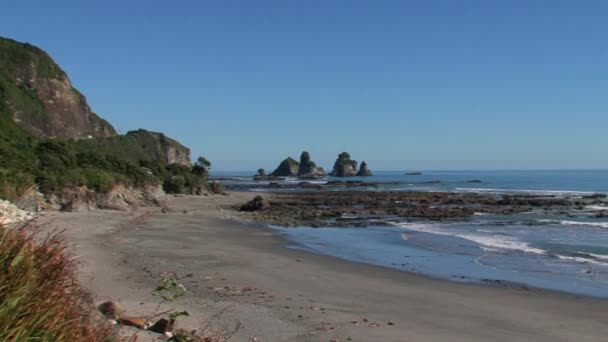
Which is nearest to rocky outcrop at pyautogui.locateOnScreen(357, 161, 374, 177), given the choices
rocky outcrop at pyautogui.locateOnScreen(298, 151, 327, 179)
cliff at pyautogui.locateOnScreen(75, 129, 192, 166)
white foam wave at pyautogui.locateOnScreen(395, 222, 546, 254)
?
rocky outcrop at pyautogui.locateOnScreen(298, 151, 327, 179)

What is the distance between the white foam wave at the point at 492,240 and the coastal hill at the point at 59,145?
1620 centimetres

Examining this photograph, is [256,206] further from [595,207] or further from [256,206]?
[595,207]

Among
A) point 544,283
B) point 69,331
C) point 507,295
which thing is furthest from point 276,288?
point 69,331

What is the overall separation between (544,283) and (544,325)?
4.64m

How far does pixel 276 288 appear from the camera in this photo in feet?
41.4

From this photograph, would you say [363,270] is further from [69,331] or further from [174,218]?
[174,218]

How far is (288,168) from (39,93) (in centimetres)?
10563

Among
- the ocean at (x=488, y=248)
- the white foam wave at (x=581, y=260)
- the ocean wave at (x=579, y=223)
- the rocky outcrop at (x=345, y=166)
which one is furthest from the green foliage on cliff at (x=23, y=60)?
the rocky outcrop at (x=345, y=166)

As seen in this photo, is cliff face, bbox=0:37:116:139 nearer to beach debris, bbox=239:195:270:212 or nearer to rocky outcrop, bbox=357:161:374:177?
beach debris, bbox=239:195:270:212

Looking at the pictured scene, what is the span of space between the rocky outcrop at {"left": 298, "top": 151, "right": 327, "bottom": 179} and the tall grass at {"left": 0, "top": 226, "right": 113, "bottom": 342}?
15821cm

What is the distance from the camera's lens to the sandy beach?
9.08 meters

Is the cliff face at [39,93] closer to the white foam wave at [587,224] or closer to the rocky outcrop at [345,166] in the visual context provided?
the white foam wave at [587,224]

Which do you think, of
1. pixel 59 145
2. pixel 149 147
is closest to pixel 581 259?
pixel 59 145

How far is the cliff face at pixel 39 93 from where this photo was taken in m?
62.5
